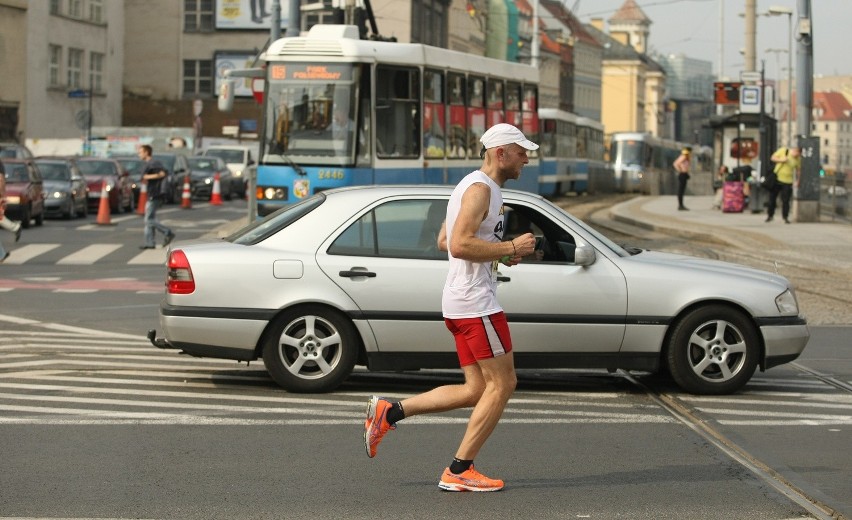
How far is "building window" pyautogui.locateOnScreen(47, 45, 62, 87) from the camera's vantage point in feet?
221

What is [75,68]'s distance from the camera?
71.2 meters

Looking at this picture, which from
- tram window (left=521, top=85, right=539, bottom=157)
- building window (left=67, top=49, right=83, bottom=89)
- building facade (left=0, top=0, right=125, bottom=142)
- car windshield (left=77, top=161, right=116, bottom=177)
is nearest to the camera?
tram window (left=521, top=85, right=539, bottom=157)

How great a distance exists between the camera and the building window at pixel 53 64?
221 feet

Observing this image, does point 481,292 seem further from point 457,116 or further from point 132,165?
point 132,165

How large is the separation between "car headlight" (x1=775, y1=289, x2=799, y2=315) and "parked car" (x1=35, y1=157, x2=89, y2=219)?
1077 inches

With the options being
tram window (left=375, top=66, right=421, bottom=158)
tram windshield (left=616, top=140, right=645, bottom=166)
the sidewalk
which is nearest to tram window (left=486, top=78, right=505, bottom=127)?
tram window (left=375, top=66, right=421, bottom=158)

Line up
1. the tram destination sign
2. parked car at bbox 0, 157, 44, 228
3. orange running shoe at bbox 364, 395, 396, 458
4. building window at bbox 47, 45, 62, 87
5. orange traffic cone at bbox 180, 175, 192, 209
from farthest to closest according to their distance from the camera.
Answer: building window at bbox 47, 45, 62, 87 < orange traffic cone at bbox 180, 175, 192, 209 < parked car at bbox 0, 157, 44, 228 < the tram destination sign < orange running shoe at bbox 364, 395, 396, 458

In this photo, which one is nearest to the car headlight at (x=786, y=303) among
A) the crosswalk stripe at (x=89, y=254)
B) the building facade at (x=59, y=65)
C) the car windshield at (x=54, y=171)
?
the crosswalk stripe at (x=89, y=254)

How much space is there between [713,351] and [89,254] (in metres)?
16.7

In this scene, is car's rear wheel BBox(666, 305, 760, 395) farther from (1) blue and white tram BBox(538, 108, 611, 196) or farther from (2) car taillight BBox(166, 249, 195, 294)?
(1) blue and white tram BBox(538, 108, 611, 196)

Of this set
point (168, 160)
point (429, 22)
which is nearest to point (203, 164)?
point (168, 160)

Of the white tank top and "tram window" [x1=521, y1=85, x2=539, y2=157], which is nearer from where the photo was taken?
the white tank top

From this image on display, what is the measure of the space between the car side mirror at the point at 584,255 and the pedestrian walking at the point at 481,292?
2.93 metres

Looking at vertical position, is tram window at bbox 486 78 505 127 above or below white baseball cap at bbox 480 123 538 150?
above
